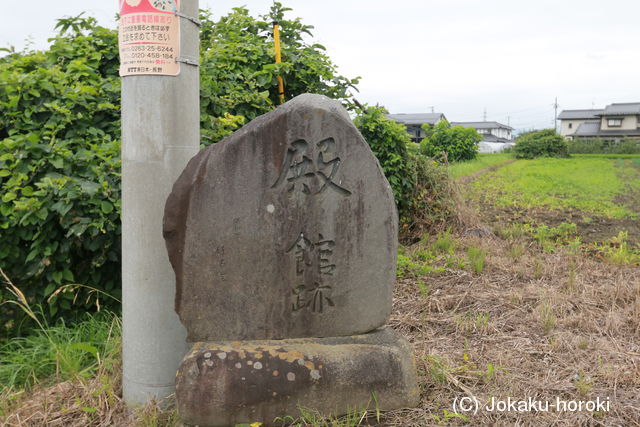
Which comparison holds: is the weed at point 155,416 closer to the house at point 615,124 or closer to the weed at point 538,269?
the weed at point 538,269

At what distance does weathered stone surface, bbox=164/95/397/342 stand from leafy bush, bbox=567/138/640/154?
120 feet

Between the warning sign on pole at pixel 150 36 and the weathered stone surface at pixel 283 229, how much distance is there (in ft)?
1.74

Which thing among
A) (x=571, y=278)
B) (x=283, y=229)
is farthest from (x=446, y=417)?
(x=571, y=278)

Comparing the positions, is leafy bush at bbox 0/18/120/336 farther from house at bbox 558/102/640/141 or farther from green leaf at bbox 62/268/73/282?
house at bbox 558/102/640/141

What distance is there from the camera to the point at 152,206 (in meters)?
2.74

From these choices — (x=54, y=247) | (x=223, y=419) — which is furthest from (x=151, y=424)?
(x=54, y=247)

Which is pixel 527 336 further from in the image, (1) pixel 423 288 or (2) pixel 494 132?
(2) pixel 494 132

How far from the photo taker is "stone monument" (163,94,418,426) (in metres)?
2.56

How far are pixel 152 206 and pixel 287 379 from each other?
114 centimetres

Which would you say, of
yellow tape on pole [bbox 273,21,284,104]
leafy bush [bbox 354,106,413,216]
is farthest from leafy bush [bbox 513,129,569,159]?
yellow tape on pole [bbox 273,21,284,104]

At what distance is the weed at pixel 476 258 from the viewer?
5117mm

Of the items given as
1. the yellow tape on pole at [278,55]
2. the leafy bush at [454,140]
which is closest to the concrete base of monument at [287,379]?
the yellow tape on pole at [278,55]

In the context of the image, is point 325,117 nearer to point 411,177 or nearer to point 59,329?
point 59,329

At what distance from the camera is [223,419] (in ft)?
8.30
